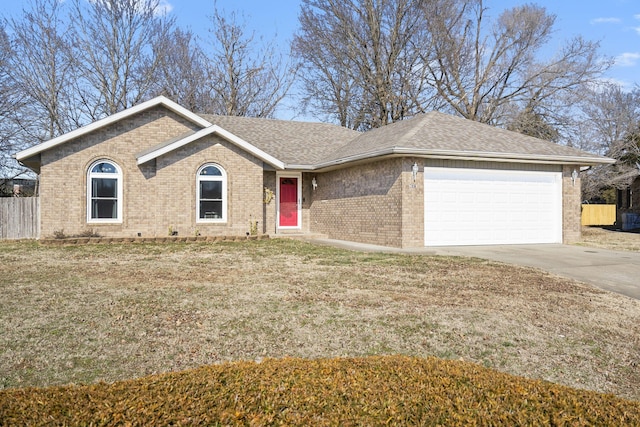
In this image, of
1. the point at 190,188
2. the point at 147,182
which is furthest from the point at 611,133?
the point at 147,182

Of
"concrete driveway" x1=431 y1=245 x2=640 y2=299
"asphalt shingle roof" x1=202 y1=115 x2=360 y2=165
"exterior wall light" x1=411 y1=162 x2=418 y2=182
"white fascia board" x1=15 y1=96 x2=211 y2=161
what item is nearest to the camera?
"concrete driveway" x1=431 y1=245 x2=640 y2=299

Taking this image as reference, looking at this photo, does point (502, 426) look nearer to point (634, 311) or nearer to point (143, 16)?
point (634, 311)

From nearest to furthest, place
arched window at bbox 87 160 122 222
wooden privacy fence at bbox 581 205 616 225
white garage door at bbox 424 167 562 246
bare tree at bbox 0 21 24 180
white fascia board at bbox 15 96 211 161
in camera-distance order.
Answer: white garage door at bbox 424 167 562 246 → white fascia board at bbox 15 96 211 161 → arched window at bbox 87 160 122 222 → bare tree at bbox 0 21 24 180 → wooden privacy fence at bbox 581 205 616 225

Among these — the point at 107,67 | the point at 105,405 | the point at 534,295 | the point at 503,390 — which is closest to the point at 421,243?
the point at 534,295

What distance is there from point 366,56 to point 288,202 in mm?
15332

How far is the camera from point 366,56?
3044 cm

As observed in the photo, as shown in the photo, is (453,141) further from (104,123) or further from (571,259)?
(104,123)

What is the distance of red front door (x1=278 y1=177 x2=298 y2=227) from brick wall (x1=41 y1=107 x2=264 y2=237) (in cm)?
198

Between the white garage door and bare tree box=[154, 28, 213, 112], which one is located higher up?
bare tree box=[154, 28, 213, 112]

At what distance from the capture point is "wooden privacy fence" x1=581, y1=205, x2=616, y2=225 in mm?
33969

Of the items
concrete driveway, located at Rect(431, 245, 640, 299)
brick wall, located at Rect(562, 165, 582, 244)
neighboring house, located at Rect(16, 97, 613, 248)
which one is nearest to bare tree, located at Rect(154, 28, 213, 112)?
neighboring house, located at Rect(16, 97, 613, 248)

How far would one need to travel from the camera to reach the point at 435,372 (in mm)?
3086

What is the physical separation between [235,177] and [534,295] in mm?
11328

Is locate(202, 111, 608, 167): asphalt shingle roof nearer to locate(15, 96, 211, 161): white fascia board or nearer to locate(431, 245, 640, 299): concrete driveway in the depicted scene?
locate(431, 245, 640, 299): concrete driveway
